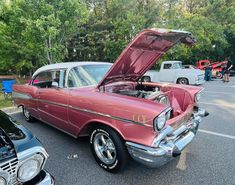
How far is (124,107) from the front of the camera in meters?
2.56

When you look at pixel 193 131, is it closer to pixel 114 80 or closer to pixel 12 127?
pixel 114 80

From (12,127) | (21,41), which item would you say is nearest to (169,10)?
(21,41)

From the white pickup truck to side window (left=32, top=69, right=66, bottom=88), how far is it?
907 cm

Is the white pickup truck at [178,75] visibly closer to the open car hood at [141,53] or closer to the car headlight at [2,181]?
the open car hood at [141,53]

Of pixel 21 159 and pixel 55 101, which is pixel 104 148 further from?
pixel 21 159

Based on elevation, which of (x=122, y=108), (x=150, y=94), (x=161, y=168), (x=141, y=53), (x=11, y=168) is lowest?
(x=161, y=168)

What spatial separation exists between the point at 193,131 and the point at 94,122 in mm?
1603

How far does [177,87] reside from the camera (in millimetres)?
3764

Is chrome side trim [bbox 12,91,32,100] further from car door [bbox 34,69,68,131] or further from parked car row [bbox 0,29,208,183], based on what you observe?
car door [bbox 34,69,68,131]

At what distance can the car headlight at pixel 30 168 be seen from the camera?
160 centimetres

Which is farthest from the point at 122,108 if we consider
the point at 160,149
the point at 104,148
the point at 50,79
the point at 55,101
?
the point at 50,79

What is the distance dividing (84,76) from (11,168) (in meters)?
2.27

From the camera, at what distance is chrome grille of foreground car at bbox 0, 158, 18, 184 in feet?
4.87

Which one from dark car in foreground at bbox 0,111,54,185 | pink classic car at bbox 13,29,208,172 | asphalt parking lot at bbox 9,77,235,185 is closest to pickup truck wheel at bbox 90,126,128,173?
pink classic car at bbox 13,29,208,172
